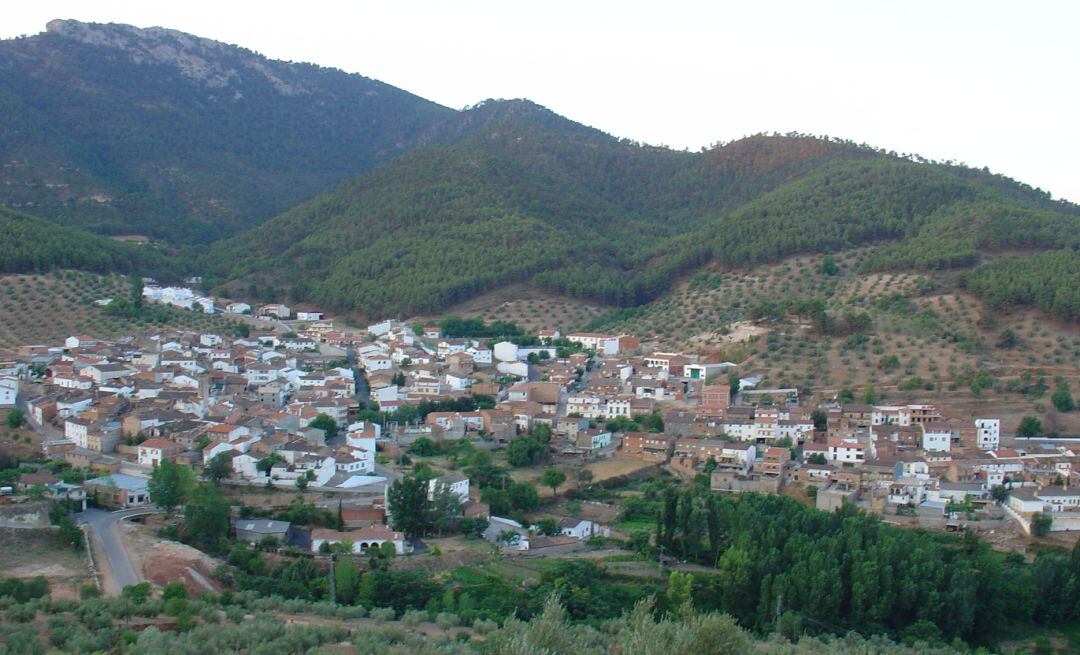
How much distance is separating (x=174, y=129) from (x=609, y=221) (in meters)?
40.8

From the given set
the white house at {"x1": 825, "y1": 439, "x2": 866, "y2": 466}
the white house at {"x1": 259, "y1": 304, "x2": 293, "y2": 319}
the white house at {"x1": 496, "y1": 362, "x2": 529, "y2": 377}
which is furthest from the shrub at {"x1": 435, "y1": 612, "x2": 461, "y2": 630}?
the white house at {"x1": 259, "y1": 304, "x2": 293, "y2": 319}

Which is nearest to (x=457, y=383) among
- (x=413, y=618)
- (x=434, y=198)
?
(x=413, y=618)

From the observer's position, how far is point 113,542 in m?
18.6

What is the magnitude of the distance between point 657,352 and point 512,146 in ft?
128

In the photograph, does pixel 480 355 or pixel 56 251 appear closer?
pixel 480 355

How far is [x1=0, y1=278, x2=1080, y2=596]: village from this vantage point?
2138 cm

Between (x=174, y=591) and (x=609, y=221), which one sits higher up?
(x=609, y=221)

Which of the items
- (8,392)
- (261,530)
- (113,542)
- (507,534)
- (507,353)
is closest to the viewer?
(113,542)

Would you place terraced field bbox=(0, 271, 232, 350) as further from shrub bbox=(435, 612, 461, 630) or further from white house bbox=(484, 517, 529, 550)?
shrub bbox=(435, 612, 461, 630)

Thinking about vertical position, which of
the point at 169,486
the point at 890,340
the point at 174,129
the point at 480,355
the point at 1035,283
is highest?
the point at 174,129

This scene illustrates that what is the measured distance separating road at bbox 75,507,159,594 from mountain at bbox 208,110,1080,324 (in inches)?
1062

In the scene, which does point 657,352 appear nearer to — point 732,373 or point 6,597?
point 732,373

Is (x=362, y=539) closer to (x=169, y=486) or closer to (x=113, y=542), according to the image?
(x=169, y=486)

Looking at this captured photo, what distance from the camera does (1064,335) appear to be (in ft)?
108
